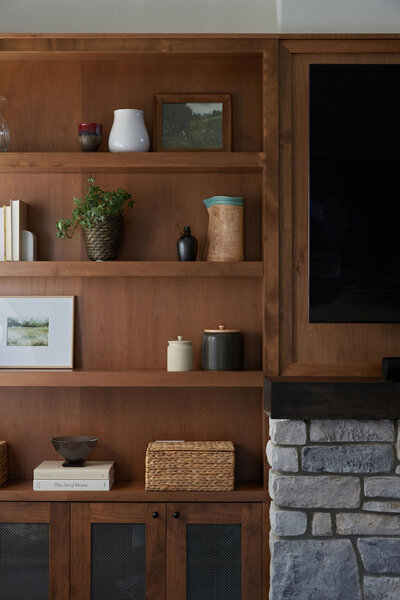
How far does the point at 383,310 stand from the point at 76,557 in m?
1.65

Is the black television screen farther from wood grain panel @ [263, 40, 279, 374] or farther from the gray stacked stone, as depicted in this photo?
the gray stacked stone

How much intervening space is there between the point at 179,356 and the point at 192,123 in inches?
41.5

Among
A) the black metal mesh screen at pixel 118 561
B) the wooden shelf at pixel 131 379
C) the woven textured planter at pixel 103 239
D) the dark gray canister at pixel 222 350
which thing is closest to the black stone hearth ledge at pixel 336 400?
the wooden shelf at pixel 131 379

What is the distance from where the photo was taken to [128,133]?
2879 millimetres

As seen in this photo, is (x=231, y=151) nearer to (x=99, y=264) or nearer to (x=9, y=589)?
(x=99, y=264)

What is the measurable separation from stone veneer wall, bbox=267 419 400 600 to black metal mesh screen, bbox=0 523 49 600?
3.14 feet

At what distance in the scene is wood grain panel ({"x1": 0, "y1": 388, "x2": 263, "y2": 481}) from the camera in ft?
→ 9.86

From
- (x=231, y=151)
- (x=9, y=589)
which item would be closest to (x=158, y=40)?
(x=231, y=151)

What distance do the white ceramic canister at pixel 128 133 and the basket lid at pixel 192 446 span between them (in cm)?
128

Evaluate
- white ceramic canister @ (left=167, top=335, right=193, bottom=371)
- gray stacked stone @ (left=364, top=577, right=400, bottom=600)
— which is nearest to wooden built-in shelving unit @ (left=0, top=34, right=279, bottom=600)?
white ceramic canister @ (left=167, top=335, right=193, bottom=371)

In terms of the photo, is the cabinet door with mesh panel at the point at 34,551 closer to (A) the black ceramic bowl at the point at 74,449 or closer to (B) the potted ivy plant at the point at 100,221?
(A) the black ceramic bowl at the point at 74,449

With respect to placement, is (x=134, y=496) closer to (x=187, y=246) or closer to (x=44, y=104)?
(x=187, y=246)

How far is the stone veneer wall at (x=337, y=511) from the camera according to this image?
2.55m
